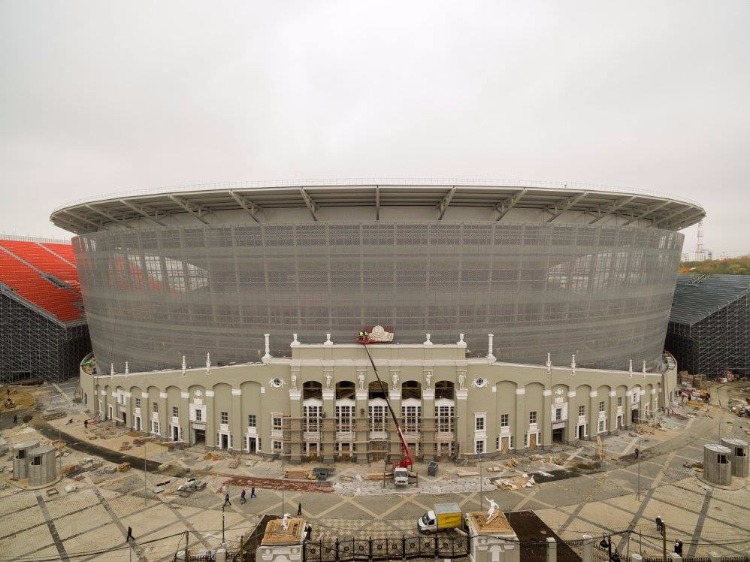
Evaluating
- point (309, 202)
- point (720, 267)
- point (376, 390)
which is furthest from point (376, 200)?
point (720, 267)

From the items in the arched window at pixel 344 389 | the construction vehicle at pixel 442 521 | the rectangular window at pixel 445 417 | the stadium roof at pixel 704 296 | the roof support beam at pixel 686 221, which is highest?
the roof support beam at pixel 686 221

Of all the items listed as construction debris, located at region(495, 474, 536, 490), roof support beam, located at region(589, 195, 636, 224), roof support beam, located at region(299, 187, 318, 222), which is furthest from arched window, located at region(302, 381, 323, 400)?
roof support beam, located at region(589, 195, 636, 224)

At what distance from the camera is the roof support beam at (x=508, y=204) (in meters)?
39.9

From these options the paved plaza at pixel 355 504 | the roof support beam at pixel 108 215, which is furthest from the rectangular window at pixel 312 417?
the roof support beam at pixel 108 215

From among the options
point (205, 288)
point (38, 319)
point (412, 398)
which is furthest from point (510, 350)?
point (38, 319)

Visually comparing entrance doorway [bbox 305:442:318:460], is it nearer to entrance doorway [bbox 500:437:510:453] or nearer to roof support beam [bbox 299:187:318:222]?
entrance doorway [bbox 500:437:510:453]

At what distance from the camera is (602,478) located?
119 ft

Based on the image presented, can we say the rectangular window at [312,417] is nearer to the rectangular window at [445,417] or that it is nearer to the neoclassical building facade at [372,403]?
the neoclassical building facade at [372,403]

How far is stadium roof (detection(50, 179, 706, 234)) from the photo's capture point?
39.4 m

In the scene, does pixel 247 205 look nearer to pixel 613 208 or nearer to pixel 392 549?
pixel 392 549

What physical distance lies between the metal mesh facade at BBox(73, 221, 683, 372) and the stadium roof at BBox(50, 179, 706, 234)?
2.63 m

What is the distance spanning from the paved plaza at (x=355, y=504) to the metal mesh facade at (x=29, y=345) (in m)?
34.6

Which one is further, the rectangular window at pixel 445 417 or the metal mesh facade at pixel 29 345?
the metal mesh facade at pixel 29 345

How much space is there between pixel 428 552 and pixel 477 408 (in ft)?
55.2
